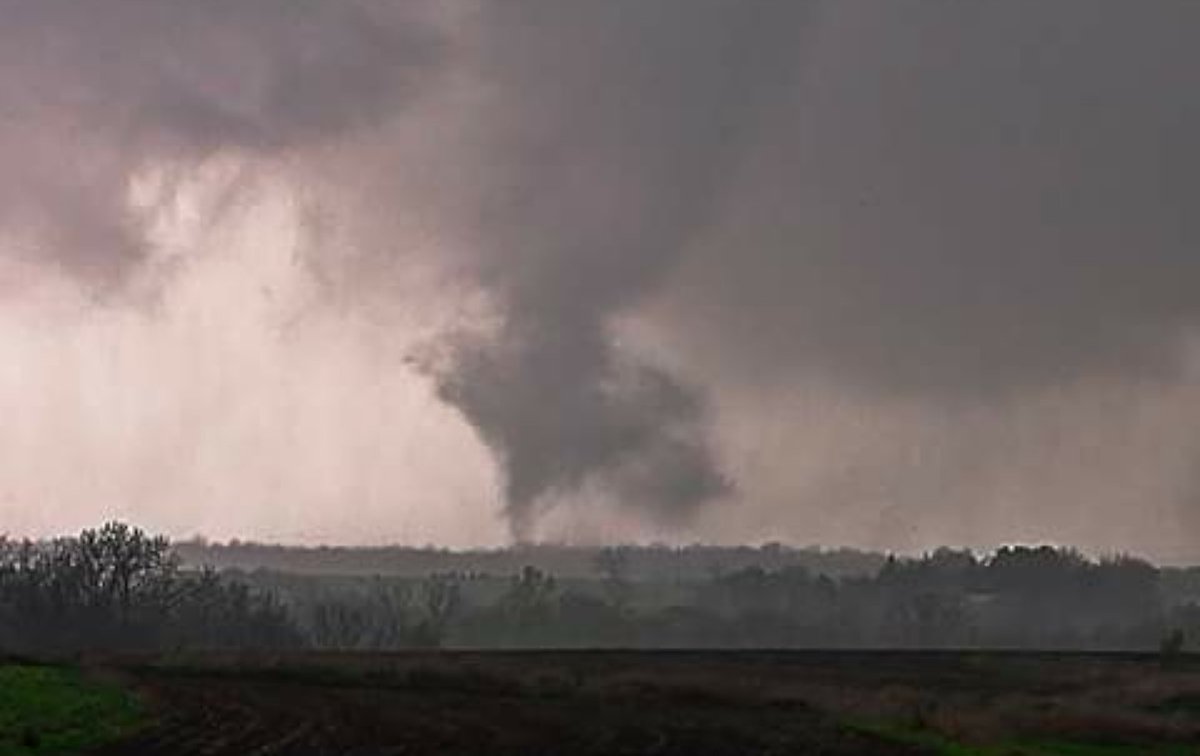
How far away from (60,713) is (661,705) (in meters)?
26.7

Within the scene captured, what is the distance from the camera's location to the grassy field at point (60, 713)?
44.3 metres

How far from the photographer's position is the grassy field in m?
44.3

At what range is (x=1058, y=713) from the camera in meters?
63.1

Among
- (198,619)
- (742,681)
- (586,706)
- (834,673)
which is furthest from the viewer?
(198,619)

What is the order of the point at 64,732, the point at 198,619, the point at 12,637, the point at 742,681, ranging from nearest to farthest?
the point at 64,732 < the point at 742,681 < the point at 12,637 < the point at 198,619

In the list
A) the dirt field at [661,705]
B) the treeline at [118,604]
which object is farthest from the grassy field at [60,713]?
the treeline at [118,604]

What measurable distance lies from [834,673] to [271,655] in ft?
115

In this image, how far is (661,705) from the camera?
2746 inches

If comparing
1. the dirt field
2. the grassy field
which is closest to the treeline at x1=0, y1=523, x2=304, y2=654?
the dirt field

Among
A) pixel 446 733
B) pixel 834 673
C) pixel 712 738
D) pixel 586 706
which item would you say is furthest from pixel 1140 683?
pixel 446 733

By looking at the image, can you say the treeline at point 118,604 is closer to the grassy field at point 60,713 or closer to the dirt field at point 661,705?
the dirt field at point 661,705

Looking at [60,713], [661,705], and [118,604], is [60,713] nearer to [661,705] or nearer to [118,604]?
[661,705]

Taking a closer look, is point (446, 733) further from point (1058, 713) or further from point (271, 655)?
point (271, 655)

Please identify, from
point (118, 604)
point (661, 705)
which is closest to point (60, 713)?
point (661, 705)
